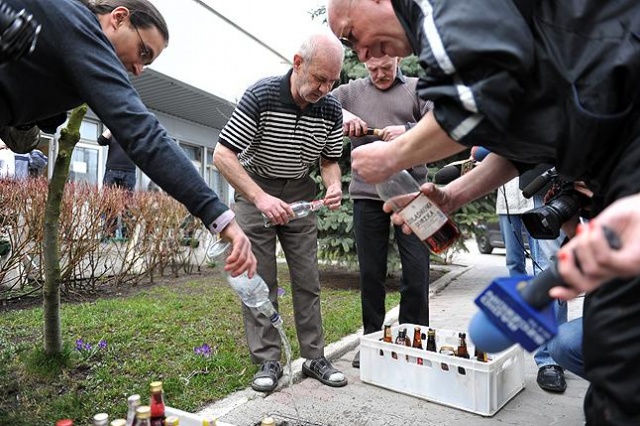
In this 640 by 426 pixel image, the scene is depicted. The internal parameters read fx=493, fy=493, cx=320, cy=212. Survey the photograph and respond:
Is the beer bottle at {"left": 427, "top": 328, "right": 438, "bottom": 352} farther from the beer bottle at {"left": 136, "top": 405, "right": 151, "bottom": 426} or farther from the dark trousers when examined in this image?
the beer bottle at {"left": 136, "top": 405, "right": 151, "bottom": 426}

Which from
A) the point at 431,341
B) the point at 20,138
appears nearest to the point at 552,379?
the point at 431,341

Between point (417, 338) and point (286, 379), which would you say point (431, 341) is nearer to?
point (417, 338)

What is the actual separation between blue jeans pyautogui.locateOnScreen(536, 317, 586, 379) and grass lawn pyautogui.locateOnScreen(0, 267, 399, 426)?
5.30 feet

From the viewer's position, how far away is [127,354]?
3.12 meters

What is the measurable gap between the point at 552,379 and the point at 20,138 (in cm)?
305

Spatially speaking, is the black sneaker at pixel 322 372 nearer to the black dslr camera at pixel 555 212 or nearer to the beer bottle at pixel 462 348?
the beer bottle at pixel 462 348

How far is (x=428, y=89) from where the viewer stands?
47.9 inches

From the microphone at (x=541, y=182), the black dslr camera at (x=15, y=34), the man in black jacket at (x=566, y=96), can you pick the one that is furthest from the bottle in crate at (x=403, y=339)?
the black dslr camera at (x=15, y=34)

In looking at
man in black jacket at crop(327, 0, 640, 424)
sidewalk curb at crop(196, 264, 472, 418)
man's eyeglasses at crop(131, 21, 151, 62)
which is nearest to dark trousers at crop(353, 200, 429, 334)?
sidewalk curb at crop(196, 264, 472, 418)

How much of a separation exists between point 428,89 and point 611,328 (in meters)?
0.68

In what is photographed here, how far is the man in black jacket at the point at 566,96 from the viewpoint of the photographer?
106 centimetres

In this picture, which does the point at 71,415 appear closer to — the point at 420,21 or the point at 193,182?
the point at 193,182

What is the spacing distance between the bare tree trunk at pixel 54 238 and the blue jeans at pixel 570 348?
8.18 ft

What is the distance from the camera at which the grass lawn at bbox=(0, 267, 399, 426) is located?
238cm
